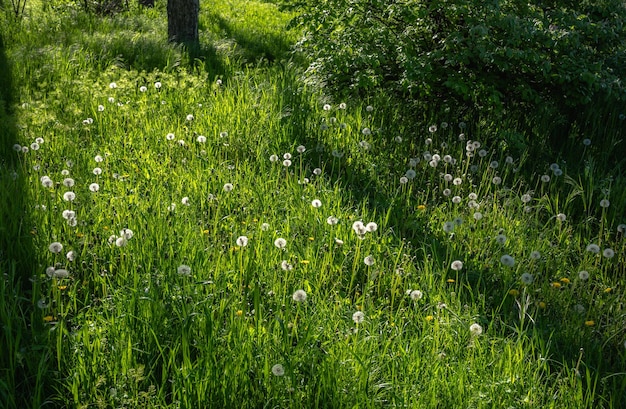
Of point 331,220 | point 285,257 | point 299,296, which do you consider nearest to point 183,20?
point 331,220

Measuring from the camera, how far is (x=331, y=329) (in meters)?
2.98

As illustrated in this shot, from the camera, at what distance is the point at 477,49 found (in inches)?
206

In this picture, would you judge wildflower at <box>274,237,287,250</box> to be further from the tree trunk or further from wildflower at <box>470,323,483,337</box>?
the tree trunk

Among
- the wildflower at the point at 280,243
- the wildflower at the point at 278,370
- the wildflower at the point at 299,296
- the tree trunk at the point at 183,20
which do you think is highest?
the tree trunk at the point at 183,20

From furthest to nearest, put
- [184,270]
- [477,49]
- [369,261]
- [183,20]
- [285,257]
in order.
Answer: [183,20] < [477,49] < [285,257] < [369,261] < [184,270]

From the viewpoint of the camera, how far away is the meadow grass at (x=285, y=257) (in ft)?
8.78

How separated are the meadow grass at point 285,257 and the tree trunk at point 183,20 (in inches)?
85.9

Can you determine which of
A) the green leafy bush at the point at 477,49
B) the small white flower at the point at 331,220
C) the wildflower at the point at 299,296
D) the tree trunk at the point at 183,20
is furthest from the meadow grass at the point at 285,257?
the tree trunk at the point at 183,20

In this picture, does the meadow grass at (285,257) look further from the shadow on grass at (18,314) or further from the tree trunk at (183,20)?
the tree trunk at (183,20)

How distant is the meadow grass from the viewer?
8.78 ft

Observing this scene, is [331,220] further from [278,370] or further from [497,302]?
[278,370]

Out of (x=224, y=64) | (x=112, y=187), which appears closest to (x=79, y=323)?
(x=112, y=187)

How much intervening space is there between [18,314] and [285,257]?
139cm

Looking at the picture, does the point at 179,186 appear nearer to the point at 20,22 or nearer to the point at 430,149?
the point at 430,149
